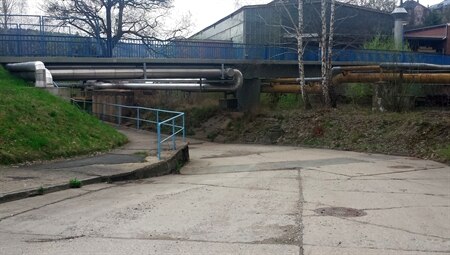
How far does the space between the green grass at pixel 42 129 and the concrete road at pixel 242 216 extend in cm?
300

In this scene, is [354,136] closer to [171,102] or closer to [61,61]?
[61,61]

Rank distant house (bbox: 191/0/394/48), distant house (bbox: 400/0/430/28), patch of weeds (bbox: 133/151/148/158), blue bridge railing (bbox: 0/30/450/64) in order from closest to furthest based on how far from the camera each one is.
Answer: patch of weeds (bbox: 133/151/148/158)
blue bridge railing (bbox: 0/30/450/64)
distant house (bbox: 191/0/394/48)
distant house (bbox: 400/0/430/28)

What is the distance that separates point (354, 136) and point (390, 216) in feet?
44.4

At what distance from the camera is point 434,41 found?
2413 inches

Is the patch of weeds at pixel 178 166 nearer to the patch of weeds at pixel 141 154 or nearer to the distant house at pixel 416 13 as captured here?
the patch of weeds at pixel 141 154

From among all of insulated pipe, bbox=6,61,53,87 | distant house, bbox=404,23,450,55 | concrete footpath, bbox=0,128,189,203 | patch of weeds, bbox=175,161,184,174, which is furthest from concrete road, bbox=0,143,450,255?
distant house, bbox=404,23,450,55

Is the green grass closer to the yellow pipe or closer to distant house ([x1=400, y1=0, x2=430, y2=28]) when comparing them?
the yellow pipe

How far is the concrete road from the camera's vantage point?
6.33m

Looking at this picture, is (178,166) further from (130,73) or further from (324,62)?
(324,62)

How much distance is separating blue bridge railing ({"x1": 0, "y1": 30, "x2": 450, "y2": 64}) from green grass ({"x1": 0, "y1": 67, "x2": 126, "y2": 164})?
5.22m

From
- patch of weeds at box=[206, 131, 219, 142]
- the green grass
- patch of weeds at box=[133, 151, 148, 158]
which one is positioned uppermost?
the green grass

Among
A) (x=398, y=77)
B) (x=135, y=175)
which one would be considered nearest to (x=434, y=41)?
(x=398, y=77)

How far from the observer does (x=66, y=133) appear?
15.2 metres

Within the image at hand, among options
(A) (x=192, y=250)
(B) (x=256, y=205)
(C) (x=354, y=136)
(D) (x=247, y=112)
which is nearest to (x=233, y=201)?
(B) (x=256, y=205)
